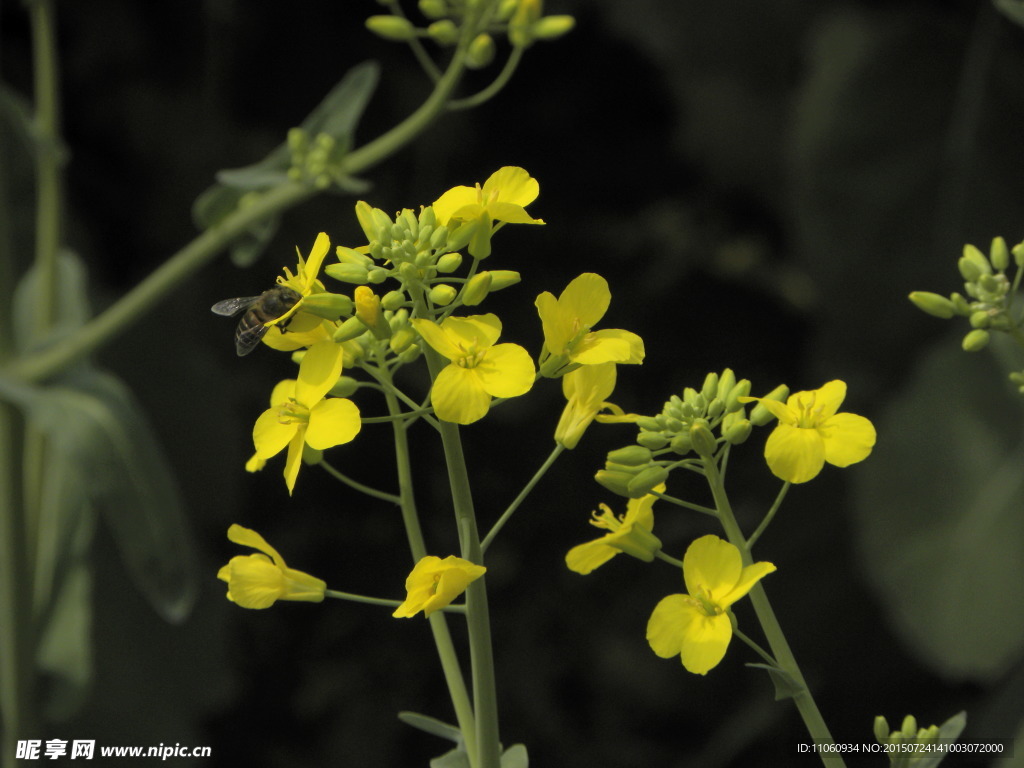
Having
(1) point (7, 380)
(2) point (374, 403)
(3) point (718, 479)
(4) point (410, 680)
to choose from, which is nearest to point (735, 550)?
(3) point (718, 479)

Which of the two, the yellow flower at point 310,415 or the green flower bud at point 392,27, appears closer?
the yellow flower at point 310,415

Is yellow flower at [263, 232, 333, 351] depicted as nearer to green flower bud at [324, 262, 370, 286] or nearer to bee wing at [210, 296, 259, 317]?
green flower bud at [324, 262, 370, 286]

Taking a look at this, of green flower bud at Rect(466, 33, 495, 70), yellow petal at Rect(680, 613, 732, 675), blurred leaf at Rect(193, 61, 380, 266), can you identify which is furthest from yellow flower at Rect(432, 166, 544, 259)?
blurred leaf at Rect(193, 61, 380, 266)

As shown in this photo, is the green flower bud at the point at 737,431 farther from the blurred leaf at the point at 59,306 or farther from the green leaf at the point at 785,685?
the blurred leaf at the point at 59,306

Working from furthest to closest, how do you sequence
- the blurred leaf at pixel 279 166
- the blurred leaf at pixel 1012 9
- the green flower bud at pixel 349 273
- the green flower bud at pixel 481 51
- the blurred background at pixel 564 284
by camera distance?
1. the blurred background at pixel 564 284
2. the blurred leaf at pixel 279 166
3. the green flower bud at pixel 481 51
4. the blurred leaf at pixel 1012 9
5. the green flower bud at pixel 349 273

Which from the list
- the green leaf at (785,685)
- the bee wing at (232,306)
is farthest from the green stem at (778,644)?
the bee wing at (232,306)

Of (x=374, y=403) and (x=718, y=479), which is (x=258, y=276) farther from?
(x=718, y=479)
